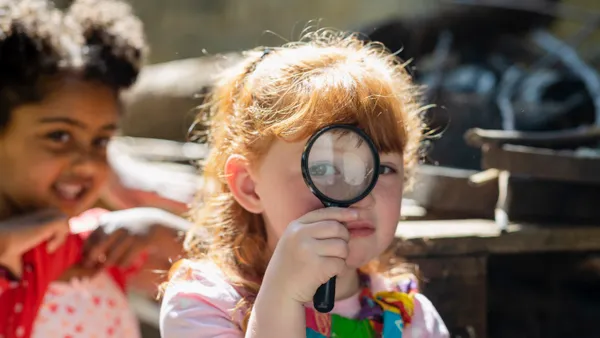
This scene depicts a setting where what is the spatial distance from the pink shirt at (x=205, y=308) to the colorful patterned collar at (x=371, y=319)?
2 centimetres

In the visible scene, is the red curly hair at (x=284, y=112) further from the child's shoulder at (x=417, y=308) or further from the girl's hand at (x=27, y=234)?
the girl's hand at (x=27, y=234)

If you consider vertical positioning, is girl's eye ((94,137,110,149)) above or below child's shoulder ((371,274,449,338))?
above

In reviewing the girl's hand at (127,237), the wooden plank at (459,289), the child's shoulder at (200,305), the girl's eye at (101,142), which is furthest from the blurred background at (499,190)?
the child's shoulder at (200,305)

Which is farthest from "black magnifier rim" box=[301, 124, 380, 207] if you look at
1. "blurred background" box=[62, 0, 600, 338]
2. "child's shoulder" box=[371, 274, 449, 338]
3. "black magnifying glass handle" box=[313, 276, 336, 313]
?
"blurred background" box=[62, 0, 600, 338]

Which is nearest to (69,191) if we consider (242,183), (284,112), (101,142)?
(101,142)

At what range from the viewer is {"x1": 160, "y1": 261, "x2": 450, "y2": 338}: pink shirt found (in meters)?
1.25

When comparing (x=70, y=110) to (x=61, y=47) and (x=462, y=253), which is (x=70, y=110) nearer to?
(x=61, y=47)

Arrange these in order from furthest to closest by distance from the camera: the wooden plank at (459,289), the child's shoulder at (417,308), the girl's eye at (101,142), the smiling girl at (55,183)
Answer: the girl's eye at (101,142) → the smiling girl at (55,183) → the wooden plank at (459,289) → the child's shoulder at (417,308)

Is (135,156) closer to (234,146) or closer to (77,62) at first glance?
(77,62)

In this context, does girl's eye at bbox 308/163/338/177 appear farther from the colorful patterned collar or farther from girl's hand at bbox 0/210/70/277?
girl's hand at bbox 0/210/70/277

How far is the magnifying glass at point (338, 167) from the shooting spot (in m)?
1.08

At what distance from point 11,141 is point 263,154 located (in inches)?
35.2

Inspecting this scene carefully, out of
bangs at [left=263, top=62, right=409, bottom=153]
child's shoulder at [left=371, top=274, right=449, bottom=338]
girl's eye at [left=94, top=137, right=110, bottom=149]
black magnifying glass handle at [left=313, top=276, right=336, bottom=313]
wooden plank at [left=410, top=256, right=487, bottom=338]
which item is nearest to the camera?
black magnifying glass handle at [left=313, top=276, right=336, bottom=313]

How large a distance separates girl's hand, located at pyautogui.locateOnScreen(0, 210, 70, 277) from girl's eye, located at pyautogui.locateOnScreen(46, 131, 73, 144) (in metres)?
0.18
